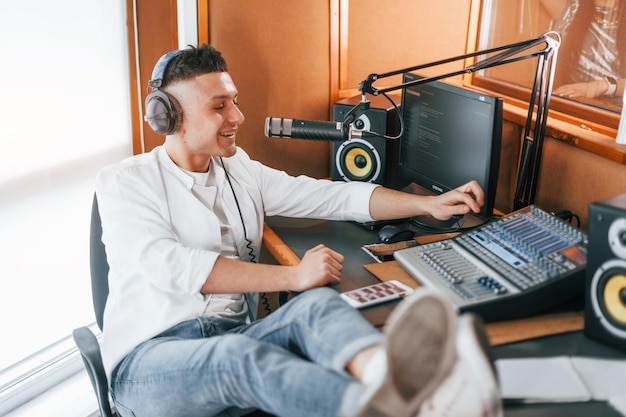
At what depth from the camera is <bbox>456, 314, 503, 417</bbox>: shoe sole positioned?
97 cm

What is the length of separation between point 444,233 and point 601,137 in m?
0.51

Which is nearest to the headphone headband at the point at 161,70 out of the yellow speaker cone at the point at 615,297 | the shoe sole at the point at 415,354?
the shoe sole at the point at 415,354

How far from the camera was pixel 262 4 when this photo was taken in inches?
86.1

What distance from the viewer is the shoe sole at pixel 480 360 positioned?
967mm

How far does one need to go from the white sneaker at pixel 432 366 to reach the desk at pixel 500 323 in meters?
0.19

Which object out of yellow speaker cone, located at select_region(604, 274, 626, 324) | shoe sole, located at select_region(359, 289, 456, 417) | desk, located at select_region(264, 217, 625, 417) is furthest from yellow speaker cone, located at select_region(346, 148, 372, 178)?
shoe sole, located at select_region(359, 289, 456, 417)

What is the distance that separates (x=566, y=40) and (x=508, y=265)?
4.60 feet

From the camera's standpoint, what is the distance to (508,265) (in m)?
1.47

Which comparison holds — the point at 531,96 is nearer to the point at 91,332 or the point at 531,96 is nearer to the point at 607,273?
the point at 607,273

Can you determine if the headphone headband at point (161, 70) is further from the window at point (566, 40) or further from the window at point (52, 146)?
the window at point (566, 40)

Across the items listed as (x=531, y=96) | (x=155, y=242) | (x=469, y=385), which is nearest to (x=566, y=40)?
(x=531, y=96)

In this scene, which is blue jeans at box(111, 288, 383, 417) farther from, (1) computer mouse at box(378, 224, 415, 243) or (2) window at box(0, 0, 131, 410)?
(2) window at box(0, 0, 131, 410)

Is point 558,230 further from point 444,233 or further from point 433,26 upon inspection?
point 433,26

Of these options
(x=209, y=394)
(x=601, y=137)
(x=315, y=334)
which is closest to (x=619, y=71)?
(x=601, y=137)
